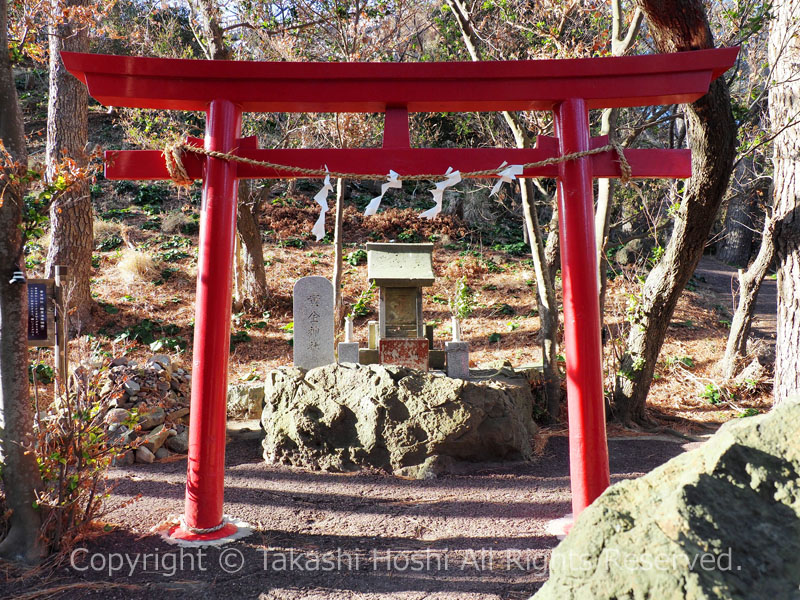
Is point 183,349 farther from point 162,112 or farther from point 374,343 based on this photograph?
point 162,112

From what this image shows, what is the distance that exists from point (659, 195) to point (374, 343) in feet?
22.4

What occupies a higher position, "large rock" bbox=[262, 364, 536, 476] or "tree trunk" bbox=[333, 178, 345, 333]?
"tree trunk" bbox=[333, 178, 345, 333]

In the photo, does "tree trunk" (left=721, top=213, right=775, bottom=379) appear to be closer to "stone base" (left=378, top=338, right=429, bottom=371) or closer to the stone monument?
"stone base" (left=378, top=338, right=429, bottom=371)

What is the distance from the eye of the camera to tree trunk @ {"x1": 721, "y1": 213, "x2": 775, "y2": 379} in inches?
308

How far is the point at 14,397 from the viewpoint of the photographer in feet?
10.2

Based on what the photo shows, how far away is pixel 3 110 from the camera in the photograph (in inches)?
124

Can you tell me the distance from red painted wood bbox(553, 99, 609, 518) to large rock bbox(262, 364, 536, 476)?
5.59 ft

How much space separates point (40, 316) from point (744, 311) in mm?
8726

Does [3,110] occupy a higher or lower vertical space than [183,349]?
higher

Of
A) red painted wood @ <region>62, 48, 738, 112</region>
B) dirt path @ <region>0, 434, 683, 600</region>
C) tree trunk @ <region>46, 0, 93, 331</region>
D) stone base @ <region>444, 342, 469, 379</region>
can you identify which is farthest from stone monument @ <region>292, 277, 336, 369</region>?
tree trunk @ <region>46, 0, 93, 331</region>

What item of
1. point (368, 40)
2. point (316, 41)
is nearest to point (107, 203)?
point (316, 41)

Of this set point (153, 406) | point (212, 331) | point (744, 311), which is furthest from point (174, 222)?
point (744, 311)

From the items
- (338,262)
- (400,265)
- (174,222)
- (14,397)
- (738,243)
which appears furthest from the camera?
(738,243)

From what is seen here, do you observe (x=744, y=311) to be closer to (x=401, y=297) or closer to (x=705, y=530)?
(x=401, y=297)
